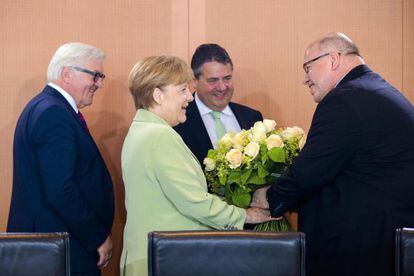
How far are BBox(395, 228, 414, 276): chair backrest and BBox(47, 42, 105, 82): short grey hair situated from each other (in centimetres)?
191

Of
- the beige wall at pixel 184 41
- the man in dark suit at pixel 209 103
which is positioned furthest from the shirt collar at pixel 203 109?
the beige wall at pixel 184 41

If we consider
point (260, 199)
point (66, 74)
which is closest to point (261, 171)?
point (260, 199)

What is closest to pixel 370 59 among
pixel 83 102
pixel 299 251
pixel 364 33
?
pixel 364 33

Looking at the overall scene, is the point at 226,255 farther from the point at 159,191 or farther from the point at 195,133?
the point at 195,133

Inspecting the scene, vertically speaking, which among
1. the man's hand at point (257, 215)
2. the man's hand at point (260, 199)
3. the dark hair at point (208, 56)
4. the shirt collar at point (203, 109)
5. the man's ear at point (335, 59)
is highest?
the man's ear at point (335, 59)

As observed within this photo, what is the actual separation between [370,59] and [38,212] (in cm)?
237

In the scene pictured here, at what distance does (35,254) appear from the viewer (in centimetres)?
202

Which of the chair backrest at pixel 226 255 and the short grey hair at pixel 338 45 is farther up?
the short grey hair at pixel 338 45

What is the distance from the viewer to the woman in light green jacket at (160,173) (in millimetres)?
2691

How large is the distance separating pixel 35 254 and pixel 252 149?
1.17 meters

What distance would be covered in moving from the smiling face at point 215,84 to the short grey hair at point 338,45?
34.5 inches

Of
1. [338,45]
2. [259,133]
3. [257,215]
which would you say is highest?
[338,45]

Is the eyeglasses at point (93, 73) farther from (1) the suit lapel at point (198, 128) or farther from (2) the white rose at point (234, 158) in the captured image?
(2) the white rose at point (234, 158)

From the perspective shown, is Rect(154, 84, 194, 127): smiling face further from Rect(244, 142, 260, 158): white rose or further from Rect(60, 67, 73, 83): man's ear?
Rect(60, 67, 73, 83): man's ear
